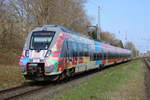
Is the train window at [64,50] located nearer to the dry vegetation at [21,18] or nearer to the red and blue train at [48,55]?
the red and blue train at [48,55]

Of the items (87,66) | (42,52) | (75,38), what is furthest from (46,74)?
(87,66)

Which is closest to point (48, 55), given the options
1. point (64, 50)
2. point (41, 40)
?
point (41, 40)

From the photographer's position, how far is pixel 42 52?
493 inches

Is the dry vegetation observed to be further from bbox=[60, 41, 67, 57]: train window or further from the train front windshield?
bbox=[60, 41, 67, 57]: train window

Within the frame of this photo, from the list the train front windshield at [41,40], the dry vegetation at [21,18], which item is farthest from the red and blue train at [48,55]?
the dry vegetation at [21,18]

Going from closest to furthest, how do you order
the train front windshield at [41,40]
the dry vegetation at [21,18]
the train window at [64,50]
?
the train front windshield at [41,40]
the train window at [64,50]
the dry vegetation at [21,18]

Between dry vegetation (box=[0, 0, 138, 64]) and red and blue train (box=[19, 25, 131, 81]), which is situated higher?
dry vegetation (box=[0, 0, 138, 64])

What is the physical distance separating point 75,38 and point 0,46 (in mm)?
17128

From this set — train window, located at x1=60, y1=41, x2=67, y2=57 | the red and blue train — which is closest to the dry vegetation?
the red and blue train

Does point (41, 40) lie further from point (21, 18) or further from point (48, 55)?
point (21, 18)

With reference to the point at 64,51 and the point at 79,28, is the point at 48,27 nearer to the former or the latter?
the point at 64,51

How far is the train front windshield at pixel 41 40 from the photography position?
1284cm

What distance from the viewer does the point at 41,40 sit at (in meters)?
13.1

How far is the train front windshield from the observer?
42.1 ft
